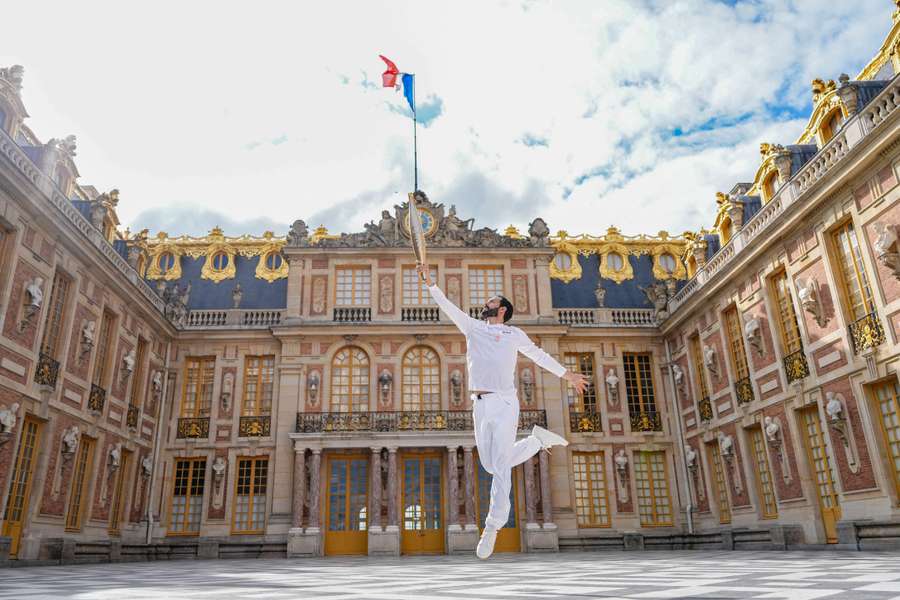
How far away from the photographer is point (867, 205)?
13758 mm

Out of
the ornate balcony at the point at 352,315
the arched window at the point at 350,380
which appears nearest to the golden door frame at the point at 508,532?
the arched window at the point at 350,380

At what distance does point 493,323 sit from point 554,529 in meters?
17.4

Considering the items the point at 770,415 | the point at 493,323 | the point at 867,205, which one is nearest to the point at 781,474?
the point at 770,415

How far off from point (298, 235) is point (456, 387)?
836 cm

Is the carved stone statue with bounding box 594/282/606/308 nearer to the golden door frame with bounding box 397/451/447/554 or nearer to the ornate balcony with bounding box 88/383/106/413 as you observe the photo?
the golden door frame with bounding box 397/451/447/554

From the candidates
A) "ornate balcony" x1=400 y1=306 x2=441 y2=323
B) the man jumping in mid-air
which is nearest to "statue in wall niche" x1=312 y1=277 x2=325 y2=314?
"ornate balcony" x1=400 y1=306 x2=441 y2=323

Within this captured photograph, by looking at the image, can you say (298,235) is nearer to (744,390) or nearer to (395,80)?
(395,80)

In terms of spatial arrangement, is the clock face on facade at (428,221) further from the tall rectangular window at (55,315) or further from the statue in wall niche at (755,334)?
the tall rectangular window at (55,315)

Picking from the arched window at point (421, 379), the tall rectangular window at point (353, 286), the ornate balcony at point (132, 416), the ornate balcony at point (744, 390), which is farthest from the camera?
the tall rectangular window at point (353, 286)

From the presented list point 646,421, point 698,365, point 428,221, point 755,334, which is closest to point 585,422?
point 646,421

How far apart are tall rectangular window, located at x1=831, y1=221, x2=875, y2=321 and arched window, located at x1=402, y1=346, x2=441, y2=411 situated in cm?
1325

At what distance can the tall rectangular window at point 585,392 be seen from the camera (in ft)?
80.5

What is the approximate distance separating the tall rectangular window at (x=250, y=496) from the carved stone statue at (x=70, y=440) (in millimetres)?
6881

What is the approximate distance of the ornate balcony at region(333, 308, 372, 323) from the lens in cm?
2448
